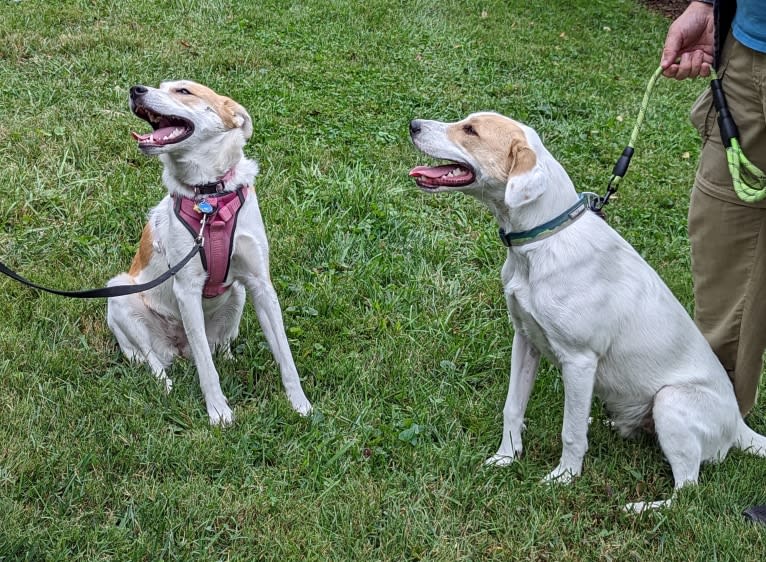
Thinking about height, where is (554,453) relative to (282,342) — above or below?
below

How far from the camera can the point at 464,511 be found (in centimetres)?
334

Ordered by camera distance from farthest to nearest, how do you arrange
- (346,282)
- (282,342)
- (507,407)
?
1. (346,282)
2. (282,342)
3. (507,407)

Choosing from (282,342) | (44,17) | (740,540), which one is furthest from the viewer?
(44,17)

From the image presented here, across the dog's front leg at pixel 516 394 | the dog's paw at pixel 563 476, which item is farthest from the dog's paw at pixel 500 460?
the dog's paw at pixel 563 476

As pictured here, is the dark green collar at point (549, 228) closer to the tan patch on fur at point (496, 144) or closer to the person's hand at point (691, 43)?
the tan patch on fur at point (496, 144)

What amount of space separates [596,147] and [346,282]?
134 inches

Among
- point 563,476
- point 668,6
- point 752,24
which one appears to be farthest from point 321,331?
point 668,6

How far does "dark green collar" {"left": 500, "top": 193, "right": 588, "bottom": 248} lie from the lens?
3.23m

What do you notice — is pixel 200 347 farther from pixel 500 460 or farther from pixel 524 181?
pixel 524 181

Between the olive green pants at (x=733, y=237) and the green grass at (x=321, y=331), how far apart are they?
0.54m

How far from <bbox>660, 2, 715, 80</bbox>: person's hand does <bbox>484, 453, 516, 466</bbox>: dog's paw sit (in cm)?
194

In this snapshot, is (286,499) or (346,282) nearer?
(286,499)

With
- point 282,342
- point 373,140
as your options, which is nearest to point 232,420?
point 282,342

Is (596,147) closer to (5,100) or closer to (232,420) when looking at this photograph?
(232,420)
